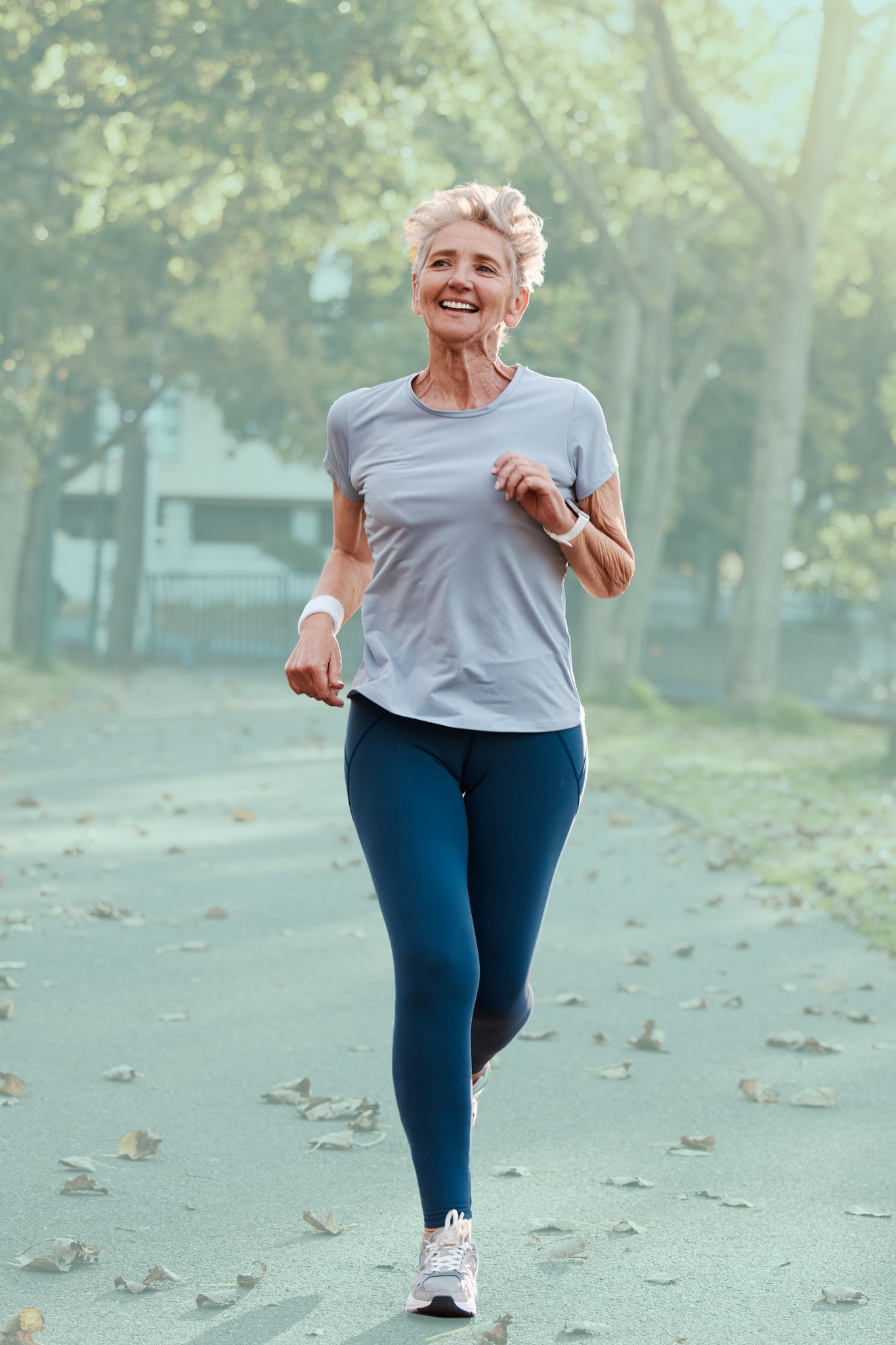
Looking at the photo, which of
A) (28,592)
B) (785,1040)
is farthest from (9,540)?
(785,1040)

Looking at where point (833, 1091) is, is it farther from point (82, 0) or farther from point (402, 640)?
point (82, 0)

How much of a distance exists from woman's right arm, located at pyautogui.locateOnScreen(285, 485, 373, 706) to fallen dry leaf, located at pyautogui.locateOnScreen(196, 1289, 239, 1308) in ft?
3.87

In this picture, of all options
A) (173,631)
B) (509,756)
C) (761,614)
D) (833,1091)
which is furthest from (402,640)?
(173,631)

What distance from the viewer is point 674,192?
23.0m

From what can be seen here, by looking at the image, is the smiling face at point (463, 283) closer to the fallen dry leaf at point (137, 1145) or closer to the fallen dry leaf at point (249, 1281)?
the fallen dry leaf at point (249, 1281)

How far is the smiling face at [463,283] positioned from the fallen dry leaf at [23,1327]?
2.03 meters

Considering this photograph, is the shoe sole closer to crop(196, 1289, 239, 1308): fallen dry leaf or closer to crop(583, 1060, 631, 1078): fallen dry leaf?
crop(196, 1289, 239, 1308): fallen dry leaf

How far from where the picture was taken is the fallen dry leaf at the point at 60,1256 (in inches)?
140

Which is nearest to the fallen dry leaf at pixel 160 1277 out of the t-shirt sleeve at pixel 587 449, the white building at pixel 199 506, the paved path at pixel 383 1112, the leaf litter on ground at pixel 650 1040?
the paved path at pixel 383 1112

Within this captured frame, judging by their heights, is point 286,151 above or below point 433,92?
below

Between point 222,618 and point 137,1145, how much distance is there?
31.9m

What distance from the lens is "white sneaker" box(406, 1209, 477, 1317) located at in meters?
3.31

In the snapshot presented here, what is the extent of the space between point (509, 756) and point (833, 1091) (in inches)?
85.1

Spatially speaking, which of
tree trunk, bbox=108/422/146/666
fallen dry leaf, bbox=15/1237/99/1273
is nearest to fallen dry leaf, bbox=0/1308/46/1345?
fallen dry leaf, bbox=15/1237/99/1273
